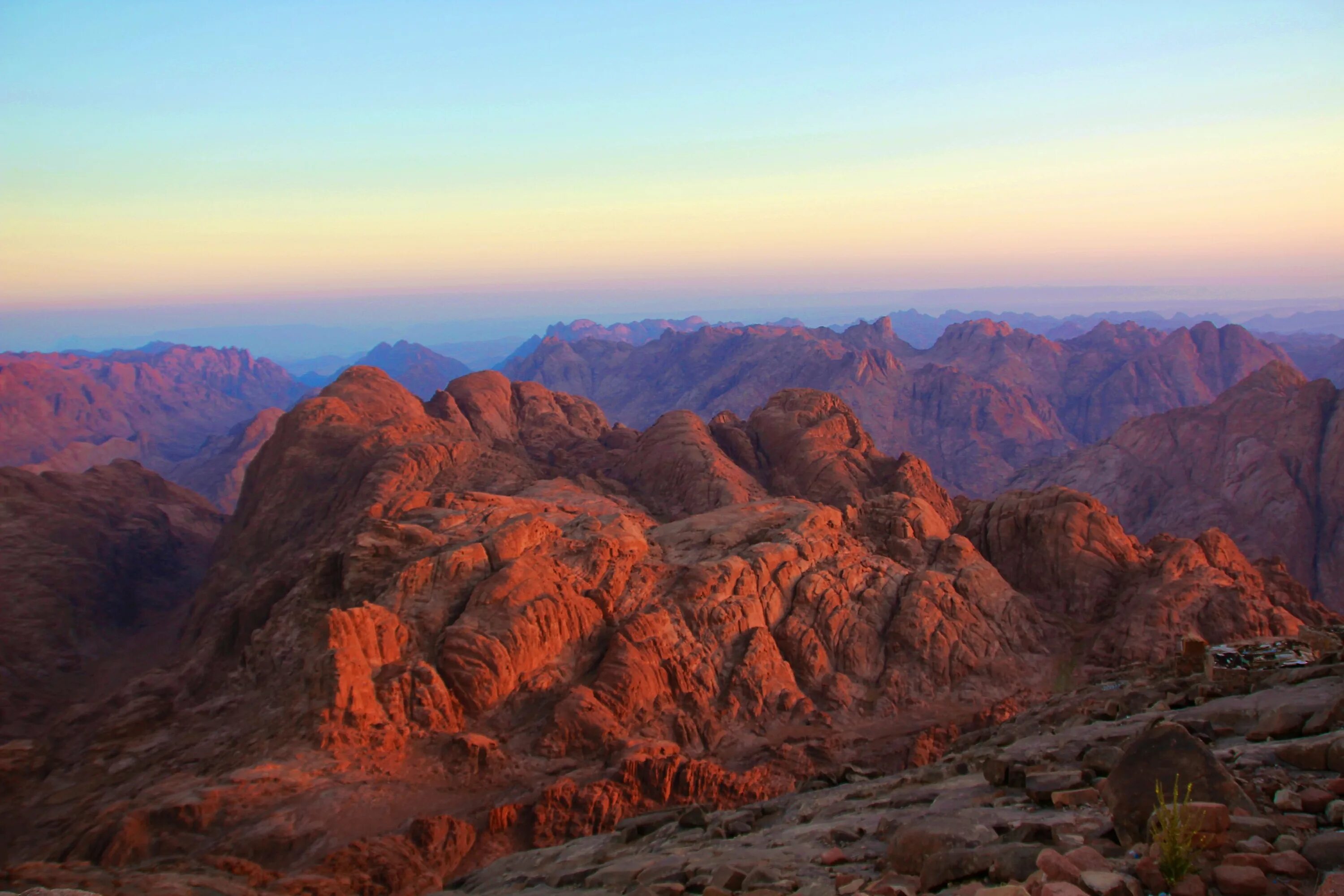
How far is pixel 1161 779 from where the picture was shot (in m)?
7.36

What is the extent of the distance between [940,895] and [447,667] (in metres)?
17.2

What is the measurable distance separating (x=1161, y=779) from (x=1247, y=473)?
64.7 meters

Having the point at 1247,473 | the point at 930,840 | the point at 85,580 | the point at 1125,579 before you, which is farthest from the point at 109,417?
the point at 930,840

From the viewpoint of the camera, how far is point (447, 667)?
72.8 ft

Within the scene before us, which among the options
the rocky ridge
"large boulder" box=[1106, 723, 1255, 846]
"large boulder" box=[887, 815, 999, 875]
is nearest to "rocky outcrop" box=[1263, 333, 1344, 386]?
"large boulder" box=[1106, 723, 1255, 846]

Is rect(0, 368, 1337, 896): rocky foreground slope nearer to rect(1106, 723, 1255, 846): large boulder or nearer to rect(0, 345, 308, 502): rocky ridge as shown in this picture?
rect(1106, 723, 1255, 846): large boulder

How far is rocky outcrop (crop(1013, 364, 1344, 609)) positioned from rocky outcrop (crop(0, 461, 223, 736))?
63.1 metres

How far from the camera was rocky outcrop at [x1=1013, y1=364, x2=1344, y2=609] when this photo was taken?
5541cm

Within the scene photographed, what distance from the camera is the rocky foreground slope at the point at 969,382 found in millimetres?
108750

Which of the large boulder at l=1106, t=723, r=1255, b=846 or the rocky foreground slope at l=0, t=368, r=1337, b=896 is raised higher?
the large boulder at l=1106, t=723, r=1255, b=846

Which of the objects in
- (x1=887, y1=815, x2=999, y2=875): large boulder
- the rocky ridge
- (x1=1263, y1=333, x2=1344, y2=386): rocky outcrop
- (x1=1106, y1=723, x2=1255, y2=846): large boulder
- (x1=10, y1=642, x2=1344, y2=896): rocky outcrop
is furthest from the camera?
(x1=1263, y1=333, x2=1344, y2=386): rocky outcrop

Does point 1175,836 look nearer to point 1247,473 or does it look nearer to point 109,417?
point 1247,473

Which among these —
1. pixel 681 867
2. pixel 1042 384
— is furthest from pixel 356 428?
pixel 1042 384

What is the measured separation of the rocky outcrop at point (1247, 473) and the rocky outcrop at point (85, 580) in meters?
63.1
